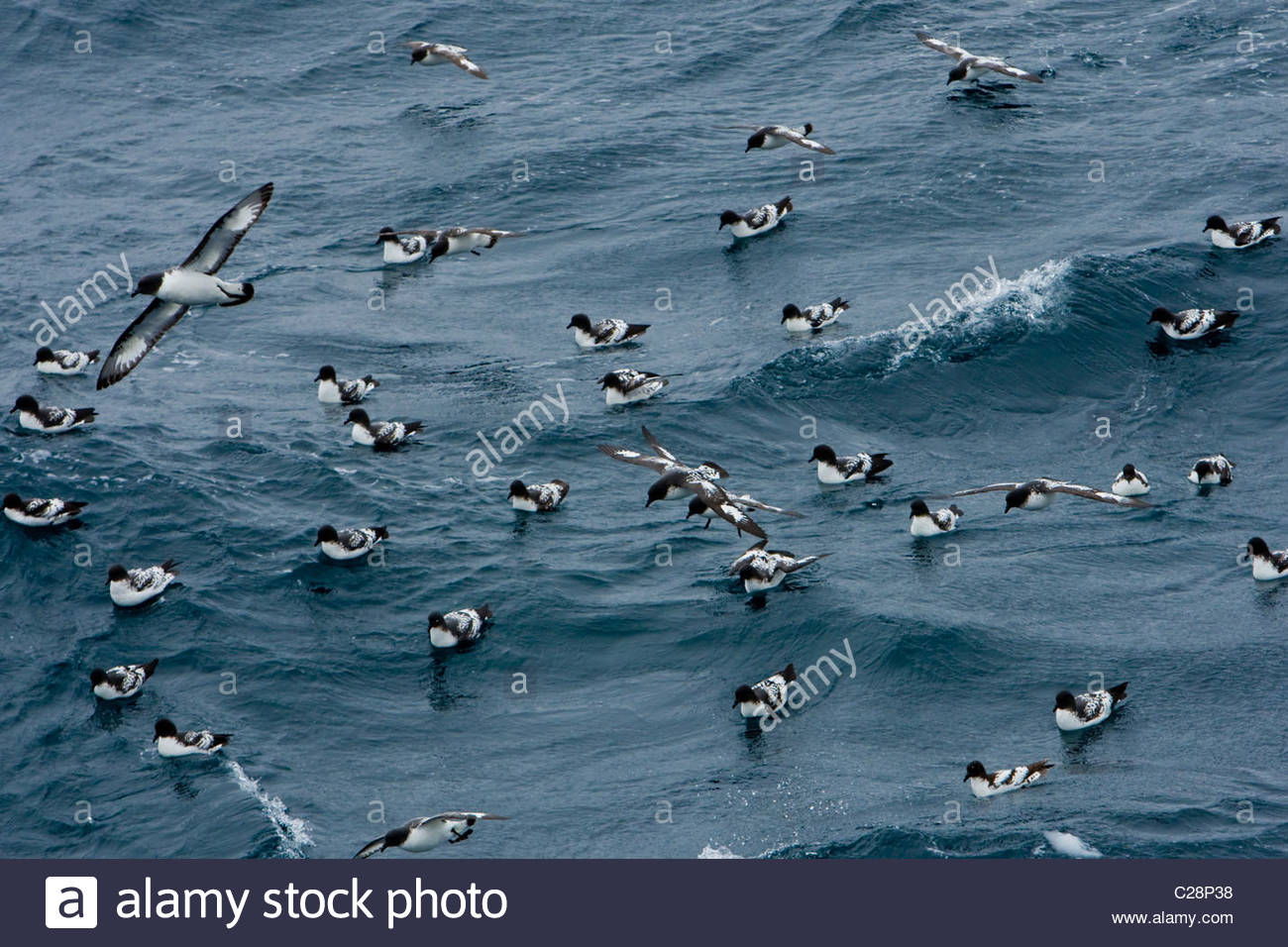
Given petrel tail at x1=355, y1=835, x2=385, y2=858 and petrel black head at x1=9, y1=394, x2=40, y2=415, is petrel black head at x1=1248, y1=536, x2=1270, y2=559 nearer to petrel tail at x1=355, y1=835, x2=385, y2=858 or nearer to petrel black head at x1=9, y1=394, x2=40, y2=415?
petrel tail at x1=355, y1=835, x2=385, y2=858

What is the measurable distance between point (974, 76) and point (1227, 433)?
52.9 feet

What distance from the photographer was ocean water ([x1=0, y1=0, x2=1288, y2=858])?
23.1m

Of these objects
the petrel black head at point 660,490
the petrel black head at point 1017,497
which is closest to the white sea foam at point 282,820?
the petrel black head at point 660,490

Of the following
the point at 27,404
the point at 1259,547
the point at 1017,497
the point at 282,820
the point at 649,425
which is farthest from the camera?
the point at 649,425

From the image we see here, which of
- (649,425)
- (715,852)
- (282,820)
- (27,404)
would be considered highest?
(715,852)

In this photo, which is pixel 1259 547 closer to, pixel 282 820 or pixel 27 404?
pixel 282 820

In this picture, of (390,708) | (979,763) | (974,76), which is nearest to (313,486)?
(390,708)

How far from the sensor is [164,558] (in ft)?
92.4

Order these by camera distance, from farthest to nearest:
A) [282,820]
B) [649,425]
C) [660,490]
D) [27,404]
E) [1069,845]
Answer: [649,425], [27,404], [660,490], [282,820], [1069,845]

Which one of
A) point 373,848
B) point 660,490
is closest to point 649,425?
point 660,490

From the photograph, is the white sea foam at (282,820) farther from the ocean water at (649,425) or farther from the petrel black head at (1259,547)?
the petrel black head at (1259,547)

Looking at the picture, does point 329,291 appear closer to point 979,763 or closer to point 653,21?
point 653,21

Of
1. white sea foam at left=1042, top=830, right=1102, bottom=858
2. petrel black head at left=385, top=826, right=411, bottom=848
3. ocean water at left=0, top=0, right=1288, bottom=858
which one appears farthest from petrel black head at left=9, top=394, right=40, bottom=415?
white sea foam at left=1042, top=830, right=1102, bottom=858

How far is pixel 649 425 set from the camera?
31484 millimetres
